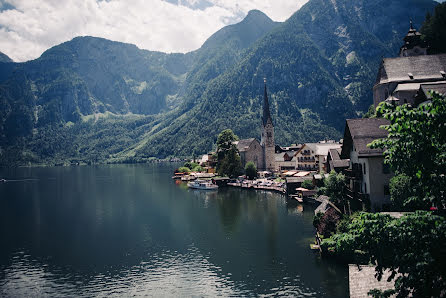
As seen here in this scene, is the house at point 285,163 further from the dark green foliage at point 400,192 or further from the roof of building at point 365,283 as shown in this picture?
the roof of building at point 365,283

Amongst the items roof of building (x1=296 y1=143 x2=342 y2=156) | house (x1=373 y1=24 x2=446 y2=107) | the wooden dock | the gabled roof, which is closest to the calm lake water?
the wooden dock

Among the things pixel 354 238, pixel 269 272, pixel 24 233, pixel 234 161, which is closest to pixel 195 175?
pixel 234 161

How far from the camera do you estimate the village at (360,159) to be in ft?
137

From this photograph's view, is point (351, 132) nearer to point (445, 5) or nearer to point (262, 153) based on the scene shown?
point (445, 5)

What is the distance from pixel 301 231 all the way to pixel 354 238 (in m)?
41.6

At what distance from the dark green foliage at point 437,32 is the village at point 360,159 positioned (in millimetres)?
2364

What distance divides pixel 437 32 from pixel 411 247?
9452cm

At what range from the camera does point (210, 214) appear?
246 feet

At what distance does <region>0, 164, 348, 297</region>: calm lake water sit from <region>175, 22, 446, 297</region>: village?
5792mm

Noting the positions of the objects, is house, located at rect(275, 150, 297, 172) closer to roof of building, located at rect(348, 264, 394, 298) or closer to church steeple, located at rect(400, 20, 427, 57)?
church steeple, located at rect(400, 20, 427, 57)

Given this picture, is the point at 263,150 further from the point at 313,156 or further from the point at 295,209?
the point at 295,209

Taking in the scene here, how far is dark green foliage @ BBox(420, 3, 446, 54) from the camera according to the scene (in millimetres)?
86394

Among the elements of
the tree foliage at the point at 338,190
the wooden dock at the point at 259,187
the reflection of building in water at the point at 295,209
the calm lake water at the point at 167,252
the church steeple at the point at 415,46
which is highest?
the church steeple at the point at 415,46

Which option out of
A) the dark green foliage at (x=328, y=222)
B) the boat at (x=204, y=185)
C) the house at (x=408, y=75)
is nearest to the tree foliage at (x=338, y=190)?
the dark green foliage at (x=328, y=222)
